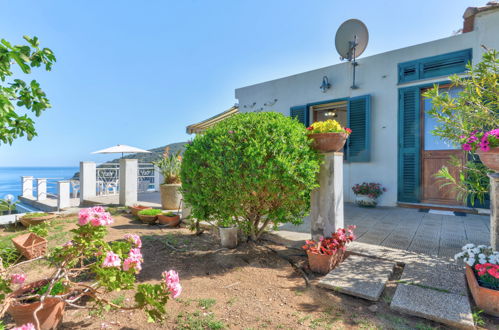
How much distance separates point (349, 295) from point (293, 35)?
26.3 ft

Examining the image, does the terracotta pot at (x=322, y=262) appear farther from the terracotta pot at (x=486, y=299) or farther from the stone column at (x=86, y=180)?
the stone column at (x=86, y=180)

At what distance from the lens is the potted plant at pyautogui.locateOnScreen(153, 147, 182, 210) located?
609 cm

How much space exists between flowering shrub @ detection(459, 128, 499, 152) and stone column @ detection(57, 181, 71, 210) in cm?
975

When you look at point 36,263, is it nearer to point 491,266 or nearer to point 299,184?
point 299,184

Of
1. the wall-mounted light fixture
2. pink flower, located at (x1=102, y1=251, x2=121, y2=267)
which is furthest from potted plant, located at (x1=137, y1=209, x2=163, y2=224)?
the wall-mounted light fixture

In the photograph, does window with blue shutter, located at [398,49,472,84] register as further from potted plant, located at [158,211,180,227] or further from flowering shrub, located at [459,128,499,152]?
potted plant, located at [158,211,180,227]

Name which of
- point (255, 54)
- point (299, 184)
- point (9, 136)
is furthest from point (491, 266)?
point (255, 54)

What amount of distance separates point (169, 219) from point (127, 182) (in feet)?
9.10

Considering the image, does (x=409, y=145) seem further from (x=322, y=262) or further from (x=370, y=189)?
(x=322, y=262)

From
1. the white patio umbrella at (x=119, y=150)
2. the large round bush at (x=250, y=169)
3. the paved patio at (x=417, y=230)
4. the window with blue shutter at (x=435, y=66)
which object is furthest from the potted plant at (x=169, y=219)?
the white patio umbrella at (x=119, y=150)

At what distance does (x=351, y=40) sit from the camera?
271 inches

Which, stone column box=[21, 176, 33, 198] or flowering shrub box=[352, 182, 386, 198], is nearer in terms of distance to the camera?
flowering shrub box=[352, 182, 386, 198]

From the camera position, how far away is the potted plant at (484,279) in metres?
1.94

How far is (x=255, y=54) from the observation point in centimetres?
957
